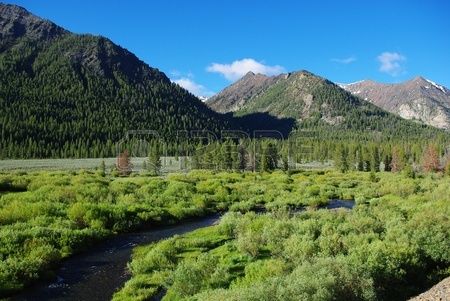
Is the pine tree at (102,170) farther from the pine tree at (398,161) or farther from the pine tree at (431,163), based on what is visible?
the pine tree at (431,163)

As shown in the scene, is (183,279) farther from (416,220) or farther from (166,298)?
(416,220)

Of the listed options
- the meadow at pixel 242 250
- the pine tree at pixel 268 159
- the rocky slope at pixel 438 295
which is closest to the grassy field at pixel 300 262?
the meadow at pixel 242 250

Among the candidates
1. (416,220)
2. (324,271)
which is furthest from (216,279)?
(416,220)

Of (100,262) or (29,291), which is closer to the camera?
(29,291)

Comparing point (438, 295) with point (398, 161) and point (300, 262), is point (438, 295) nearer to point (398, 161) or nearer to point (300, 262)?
point (300, 262)

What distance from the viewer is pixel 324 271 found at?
2153 centimetres

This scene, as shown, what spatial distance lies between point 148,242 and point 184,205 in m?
19.1

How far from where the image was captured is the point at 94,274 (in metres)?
31.1

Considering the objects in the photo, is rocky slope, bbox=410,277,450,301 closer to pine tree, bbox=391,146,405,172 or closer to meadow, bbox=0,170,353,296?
meadow, bbox=0,170,353,296

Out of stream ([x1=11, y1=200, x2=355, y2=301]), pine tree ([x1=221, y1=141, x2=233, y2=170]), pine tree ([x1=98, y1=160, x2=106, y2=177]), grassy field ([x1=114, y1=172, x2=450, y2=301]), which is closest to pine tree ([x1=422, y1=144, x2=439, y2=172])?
pine tree ([x1=221, y1=141, x2=233, y2=170])

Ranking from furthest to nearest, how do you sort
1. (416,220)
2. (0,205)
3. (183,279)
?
(0,205) < (416,220) < (183,279)

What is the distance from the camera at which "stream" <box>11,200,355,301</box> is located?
2707 cm

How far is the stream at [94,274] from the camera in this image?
2707 centimetres

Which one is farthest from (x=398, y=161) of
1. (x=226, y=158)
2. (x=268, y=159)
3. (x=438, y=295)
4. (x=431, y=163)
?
(x=438, y=295)
